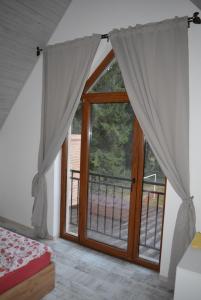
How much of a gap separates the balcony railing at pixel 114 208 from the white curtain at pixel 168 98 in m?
0.66

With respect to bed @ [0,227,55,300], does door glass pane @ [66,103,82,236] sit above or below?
above

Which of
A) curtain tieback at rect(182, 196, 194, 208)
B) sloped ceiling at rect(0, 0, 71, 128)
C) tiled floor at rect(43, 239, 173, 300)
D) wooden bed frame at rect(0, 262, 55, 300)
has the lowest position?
tiled floor at rect(43, 239, 173, 300)

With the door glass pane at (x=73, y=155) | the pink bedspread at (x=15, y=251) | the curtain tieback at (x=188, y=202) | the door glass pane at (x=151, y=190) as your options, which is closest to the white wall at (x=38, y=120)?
the curtain tieback at (x=188, y=202)

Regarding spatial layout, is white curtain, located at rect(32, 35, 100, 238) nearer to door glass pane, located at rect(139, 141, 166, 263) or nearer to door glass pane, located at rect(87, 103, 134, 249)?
door glass pane, located at rect(87, 103, 134, 249)

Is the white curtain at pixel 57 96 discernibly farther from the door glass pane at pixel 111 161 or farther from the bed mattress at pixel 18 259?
the bed mattress at pixel 18 259

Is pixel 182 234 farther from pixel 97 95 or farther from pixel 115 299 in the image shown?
pixel 97 95

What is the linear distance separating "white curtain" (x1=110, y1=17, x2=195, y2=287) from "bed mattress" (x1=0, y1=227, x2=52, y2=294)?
→ 1.31 m

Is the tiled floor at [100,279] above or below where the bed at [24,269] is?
below

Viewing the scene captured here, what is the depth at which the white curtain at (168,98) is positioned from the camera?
2.30m

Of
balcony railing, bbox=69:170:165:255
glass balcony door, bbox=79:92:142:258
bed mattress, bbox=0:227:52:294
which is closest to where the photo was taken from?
bed mattress, bbox=0:227:52:294

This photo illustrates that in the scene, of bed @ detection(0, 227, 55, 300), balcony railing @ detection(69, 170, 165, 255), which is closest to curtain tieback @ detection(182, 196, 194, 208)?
balcony railing @ detection(69, 170, 165, 255)

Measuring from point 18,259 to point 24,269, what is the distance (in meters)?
0.10

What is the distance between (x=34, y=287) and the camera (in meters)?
2.05

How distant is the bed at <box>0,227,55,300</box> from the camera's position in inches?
73.0
